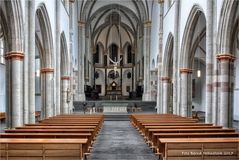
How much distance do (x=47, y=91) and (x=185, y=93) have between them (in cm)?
896

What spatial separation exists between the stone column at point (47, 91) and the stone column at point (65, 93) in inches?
189

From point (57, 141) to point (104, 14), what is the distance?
38.1 meters

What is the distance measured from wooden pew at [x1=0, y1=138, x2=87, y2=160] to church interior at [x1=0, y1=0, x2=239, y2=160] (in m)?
0.02

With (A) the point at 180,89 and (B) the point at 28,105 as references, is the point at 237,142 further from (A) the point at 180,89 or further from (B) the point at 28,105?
(A) the point at 180,89

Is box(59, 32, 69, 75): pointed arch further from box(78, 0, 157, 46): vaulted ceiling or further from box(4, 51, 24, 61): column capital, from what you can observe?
box(4, 51, 24, 61): column capital

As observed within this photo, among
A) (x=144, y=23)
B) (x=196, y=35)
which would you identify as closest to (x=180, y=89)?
(x=196, y=35)

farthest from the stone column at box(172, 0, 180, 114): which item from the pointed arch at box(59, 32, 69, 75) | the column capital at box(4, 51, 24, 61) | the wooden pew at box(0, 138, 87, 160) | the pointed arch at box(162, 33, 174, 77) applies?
the wooden pew at box(0, 138, 87, 160)

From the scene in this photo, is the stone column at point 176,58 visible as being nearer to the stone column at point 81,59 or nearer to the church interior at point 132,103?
the church interior at point 132,103

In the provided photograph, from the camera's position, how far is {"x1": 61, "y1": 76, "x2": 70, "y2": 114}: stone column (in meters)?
23.1

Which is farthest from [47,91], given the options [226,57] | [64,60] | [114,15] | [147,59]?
[114,15]

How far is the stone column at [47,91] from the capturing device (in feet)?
59.0

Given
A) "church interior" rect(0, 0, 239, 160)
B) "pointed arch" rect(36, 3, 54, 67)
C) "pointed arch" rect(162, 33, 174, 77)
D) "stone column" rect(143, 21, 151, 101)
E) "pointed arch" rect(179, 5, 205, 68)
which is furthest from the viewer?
"stone column" rect(143, 21, 151, 101)

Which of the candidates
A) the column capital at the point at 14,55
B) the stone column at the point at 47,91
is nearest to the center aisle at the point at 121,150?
the column capital at the point at 14,55

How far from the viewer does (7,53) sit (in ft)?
40.2
